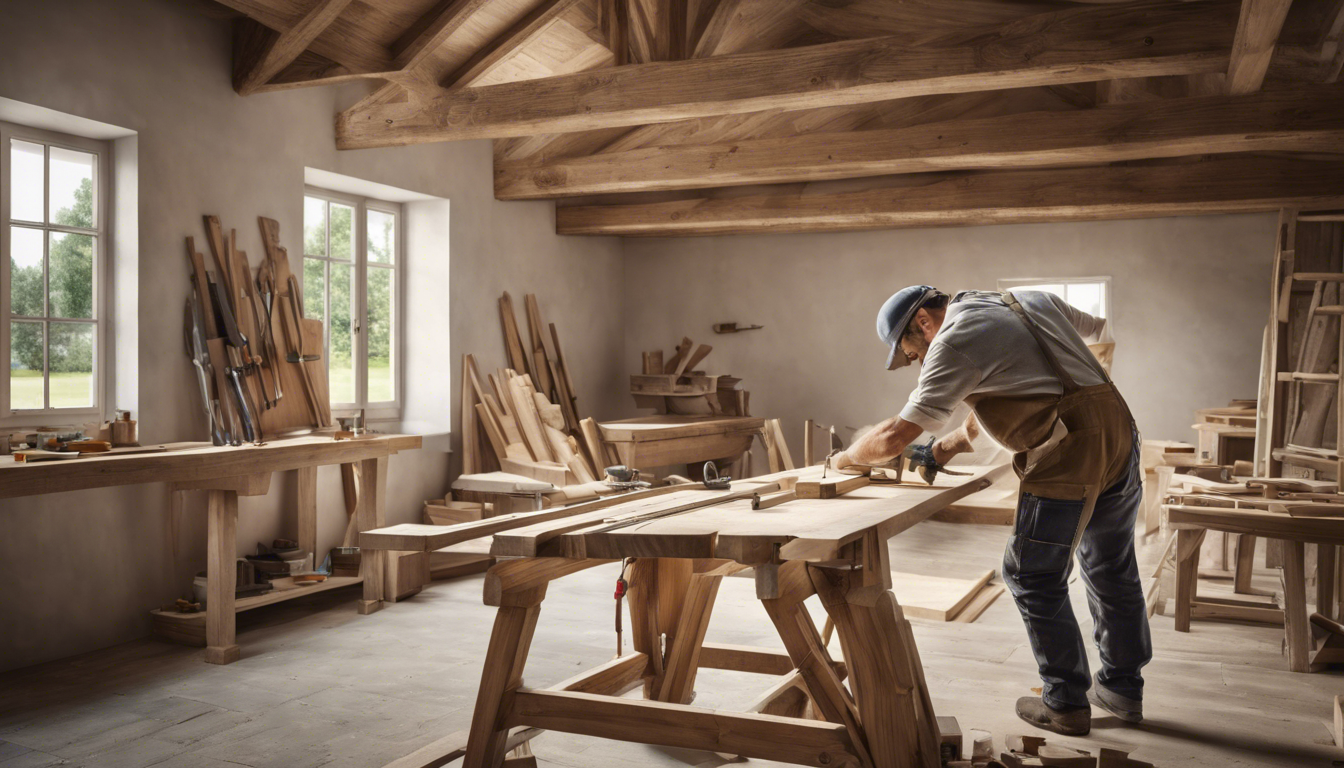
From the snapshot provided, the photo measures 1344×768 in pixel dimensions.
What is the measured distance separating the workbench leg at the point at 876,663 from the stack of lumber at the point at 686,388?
5716 mm

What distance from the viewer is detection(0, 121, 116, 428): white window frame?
4484 millimetres

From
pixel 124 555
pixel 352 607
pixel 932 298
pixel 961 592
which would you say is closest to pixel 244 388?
pixel 124 555

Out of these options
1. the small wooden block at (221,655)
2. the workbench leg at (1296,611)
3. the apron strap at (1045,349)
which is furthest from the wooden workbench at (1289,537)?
the small wooden block at (221,655)

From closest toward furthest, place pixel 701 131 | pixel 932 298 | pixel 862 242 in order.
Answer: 1. pixel 932 298
2. pixel 701 131
3. pixel 862 242

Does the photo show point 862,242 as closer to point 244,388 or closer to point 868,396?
point 868,396

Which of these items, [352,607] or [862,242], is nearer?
[352,607]

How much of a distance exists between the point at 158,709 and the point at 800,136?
5075 millimetres

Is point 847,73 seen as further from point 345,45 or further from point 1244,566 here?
point 1244,566

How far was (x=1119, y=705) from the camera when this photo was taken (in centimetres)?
355

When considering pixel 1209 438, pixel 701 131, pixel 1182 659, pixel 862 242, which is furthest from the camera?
pixel 862 242

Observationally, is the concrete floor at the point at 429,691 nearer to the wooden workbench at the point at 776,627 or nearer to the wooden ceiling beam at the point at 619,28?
the wooden workbench at the point at 776,627

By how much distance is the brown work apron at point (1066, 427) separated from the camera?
10.9ft

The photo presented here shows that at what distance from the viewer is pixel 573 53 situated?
6562mm

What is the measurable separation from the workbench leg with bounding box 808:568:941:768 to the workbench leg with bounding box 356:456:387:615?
3.43 m
